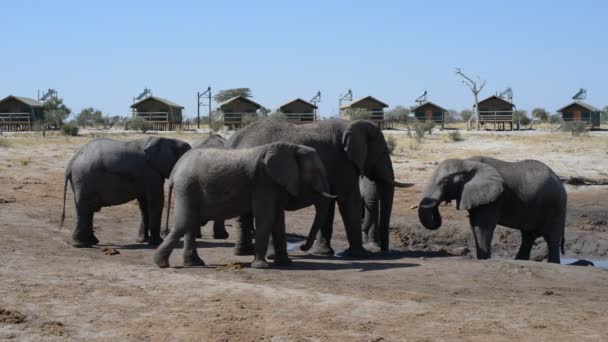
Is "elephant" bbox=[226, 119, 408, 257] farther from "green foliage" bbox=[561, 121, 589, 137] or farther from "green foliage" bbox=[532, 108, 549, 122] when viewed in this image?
"green foliage" bbox=[532, 108, 549, 122]

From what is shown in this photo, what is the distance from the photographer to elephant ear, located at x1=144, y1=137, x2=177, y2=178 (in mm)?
13516

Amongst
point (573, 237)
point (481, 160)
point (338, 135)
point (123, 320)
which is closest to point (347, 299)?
point (123, 320)

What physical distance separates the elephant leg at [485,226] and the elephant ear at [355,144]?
194 centimetres

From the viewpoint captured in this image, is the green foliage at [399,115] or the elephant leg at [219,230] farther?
the green foliage at [399,115]

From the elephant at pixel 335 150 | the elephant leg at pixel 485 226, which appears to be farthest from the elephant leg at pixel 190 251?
the elephant leg at pixel 485 226

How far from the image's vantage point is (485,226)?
42.7 feet

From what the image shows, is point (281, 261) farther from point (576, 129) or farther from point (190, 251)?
point (576, 129)

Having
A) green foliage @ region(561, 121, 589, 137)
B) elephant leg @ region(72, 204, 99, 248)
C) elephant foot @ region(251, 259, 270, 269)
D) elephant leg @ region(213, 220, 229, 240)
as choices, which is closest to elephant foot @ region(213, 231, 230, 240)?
elephant leg @ region(213, 220, 229, 240)

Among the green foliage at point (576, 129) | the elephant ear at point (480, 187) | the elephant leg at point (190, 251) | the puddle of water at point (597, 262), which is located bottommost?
the puddle of water at point (597, 262)

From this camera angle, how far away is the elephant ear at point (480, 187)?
12.8 meters

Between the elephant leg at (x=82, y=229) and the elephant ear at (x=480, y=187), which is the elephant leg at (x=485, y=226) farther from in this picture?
the elephant leg at (x=82, y=229)

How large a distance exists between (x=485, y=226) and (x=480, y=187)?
640 mm

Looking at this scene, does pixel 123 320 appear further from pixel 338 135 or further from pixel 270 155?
pixel 338 135

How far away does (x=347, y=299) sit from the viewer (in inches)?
344
